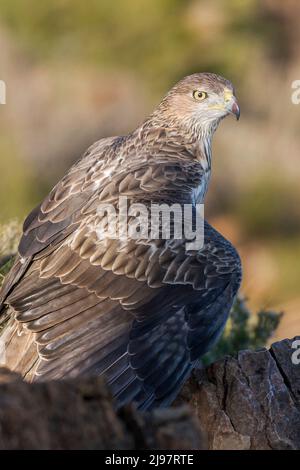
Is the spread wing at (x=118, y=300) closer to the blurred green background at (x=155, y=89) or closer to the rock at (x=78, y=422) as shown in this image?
the rock at (x=78, y=422)

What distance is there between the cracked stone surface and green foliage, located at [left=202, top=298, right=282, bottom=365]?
253 cm

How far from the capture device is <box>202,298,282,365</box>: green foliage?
830 centimetres

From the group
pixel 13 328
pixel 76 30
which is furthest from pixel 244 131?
pixel 13 328

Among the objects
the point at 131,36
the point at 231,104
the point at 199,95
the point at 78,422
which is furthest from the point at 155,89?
the point at 78,422

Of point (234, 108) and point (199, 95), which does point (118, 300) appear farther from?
point (199, 95)

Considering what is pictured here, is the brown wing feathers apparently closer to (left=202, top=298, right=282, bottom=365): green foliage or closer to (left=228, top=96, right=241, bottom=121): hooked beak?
(left=228, top=96, right=241, bottom=121): hooked beak

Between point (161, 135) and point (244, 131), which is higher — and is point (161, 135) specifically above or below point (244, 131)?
above

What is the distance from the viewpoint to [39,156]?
1664 cm

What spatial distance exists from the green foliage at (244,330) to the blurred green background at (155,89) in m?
7.88

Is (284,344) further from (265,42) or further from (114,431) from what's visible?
(265,42)

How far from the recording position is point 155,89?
58.0 ft

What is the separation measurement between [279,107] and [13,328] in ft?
40.1

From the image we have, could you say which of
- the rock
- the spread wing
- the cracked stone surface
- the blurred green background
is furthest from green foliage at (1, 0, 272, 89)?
the rock

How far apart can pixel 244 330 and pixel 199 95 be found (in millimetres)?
2029
